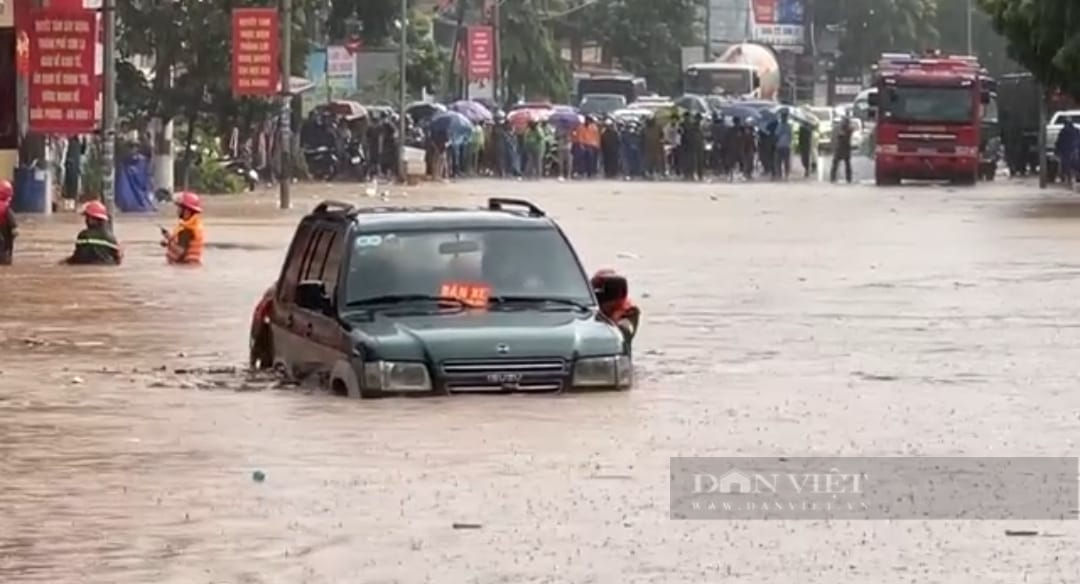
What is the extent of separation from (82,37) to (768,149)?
35655 mm

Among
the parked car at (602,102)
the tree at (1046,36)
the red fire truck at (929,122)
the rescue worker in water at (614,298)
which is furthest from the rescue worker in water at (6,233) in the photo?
the parked car at (602,102)

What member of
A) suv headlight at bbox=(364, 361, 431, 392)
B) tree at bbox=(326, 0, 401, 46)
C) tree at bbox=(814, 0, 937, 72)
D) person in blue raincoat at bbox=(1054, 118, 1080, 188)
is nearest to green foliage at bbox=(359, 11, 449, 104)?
tree at bbox=(326, 0, 401, 46)

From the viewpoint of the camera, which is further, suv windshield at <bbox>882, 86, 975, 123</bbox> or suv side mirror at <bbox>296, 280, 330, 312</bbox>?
suv windshield at <bbox>882, 86, 975, 123</bbox>

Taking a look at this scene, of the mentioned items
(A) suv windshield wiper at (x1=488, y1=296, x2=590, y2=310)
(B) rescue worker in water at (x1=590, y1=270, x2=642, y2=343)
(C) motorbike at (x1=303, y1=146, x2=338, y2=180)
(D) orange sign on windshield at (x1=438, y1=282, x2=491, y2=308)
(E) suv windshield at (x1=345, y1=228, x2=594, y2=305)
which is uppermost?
(E) suv windshield at (x1=345, y1=228, x2=594, y2=305)

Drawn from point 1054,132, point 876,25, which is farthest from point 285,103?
point 876,25

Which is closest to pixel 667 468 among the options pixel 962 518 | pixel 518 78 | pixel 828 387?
pixel 962 518

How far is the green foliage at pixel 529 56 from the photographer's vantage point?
102625 mm

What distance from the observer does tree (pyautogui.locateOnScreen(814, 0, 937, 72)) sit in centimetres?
12244

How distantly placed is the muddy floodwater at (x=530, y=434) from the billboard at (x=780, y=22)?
89.4m

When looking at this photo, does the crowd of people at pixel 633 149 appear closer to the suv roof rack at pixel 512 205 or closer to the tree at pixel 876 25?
the tree at pixel 876 25

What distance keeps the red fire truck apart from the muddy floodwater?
32.6 metres

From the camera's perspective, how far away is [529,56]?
103375mm

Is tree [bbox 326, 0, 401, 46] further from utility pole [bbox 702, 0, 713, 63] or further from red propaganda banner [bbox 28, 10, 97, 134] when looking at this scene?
utility pole [bbox 702, 0, 713, 63]

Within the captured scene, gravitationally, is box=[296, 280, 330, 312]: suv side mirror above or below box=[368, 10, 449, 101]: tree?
below
